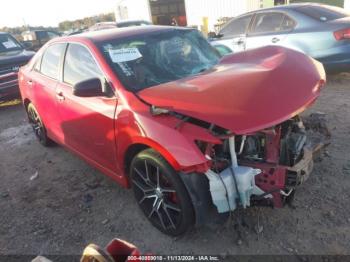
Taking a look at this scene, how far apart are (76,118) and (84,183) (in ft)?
2.85

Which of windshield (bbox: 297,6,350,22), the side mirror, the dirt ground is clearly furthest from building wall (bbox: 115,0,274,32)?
the side mirror

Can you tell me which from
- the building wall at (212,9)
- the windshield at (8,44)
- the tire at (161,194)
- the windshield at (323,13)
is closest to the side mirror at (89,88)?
the tire at (161,194)

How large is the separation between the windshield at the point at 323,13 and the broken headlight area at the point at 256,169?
4.51m

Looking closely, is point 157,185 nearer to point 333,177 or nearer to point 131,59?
point 131,59

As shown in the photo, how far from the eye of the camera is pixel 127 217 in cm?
338

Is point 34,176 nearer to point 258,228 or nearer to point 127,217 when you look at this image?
point 127,217

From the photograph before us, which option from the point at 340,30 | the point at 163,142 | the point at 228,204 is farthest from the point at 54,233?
the point at 340,30

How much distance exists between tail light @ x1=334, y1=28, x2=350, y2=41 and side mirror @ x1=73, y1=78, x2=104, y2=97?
4801 mm

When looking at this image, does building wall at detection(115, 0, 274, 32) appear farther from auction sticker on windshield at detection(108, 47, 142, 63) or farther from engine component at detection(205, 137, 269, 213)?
engine component at detection(205, 137, 269, 213)

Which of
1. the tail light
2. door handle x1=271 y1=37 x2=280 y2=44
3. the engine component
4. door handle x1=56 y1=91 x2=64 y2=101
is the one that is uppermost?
door handle x1=56 y1=91 x2=64 y2=101

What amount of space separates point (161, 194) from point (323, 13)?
550 centimetres

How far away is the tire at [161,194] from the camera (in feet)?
8.75

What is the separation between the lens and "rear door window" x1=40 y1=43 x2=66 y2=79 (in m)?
4.19

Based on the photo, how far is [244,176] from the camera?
8.38 feet
